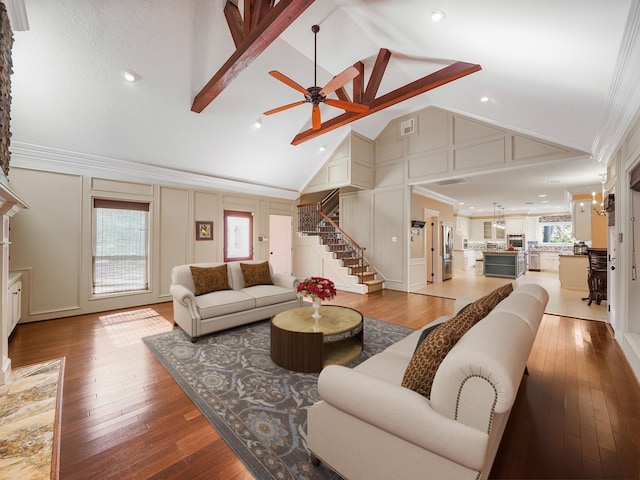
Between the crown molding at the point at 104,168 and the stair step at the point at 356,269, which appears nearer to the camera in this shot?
the crown molding at the point at 104,168

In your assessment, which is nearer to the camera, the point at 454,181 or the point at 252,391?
the point at 252,391

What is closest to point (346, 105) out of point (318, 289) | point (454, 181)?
point (318, 289)

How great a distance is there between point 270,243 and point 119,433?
5932mm

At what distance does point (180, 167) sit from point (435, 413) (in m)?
6.00

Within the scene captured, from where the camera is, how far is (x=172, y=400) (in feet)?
7.30

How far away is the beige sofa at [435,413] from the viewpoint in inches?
37.4

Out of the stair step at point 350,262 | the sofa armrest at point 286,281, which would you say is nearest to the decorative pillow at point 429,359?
the sofa armrest at point 286,281

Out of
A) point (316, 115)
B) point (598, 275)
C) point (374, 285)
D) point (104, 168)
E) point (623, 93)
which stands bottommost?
point (374, 285)

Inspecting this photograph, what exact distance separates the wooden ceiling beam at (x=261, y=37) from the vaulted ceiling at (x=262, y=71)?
0.71 feet

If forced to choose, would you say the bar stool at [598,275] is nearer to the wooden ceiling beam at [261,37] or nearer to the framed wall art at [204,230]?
the wooden ceiling beam at [261,37]

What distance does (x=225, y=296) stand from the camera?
12.6 ft

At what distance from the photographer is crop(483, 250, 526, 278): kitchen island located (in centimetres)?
873

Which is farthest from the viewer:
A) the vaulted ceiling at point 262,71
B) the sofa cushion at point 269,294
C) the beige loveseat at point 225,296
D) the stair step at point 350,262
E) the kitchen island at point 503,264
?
the kitchen island at point 503,264

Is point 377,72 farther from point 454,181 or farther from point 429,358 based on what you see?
point 429,358
